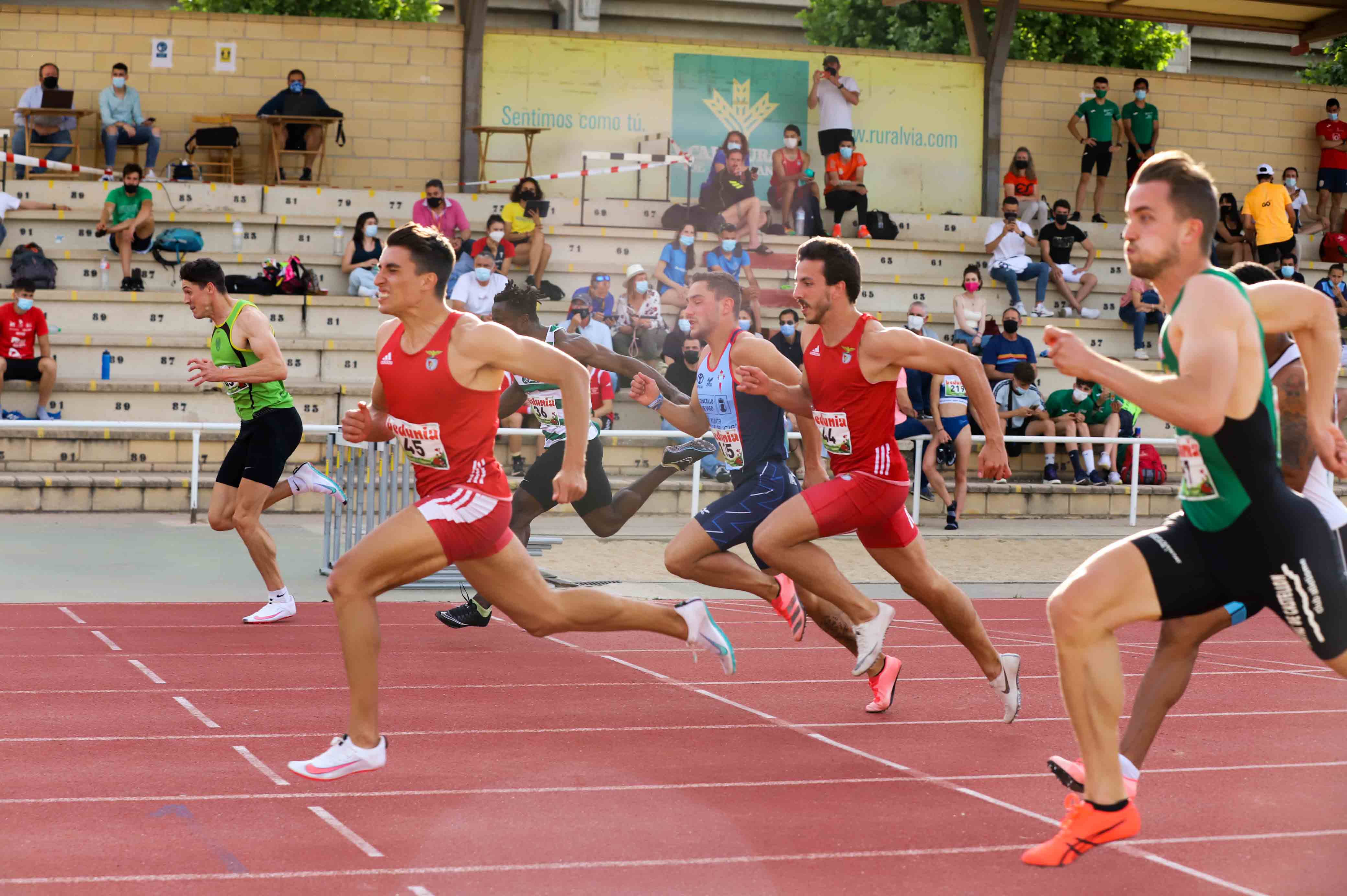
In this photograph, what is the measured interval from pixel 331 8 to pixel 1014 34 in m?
14.7

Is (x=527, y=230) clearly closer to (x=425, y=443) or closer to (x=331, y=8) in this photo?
(x=425, y=443)

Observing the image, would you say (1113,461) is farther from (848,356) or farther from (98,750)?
(98,750)

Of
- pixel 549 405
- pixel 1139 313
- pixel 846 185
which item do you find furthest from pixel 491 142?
pixel 549 405

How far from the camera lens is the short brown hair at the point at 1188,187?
4.02m

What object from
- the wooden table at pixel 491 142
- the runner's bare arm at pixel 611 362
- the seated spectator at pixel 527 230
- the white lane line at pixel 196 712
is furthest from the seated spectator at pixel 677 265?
the white lane line at pixel 196 712

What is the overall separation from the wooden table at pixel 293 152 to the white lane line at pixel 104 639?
37.9 feet

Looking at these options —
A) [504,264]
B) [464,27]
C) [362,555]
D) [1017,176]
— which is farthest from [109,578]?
[1017,176]

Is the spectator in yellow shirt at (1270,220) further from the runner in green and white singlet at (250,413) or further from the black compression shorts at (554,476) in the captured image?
the runner in green and white singlet at (250,413)

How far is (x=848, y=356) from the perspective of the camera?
6.26 meters

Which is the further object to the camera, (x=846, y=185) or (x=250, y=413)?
(x=846, y=185)

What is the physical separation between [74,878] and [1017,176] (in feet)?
62.3

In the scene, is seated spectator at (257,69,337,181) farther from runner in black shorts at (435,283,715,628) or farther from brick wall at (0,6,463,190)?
runner in black shorts at (435,283,715,628)

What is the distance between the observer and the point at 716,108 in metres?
21.0

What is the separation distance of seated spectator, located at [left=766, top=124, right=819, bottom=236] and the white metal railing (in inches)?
195
